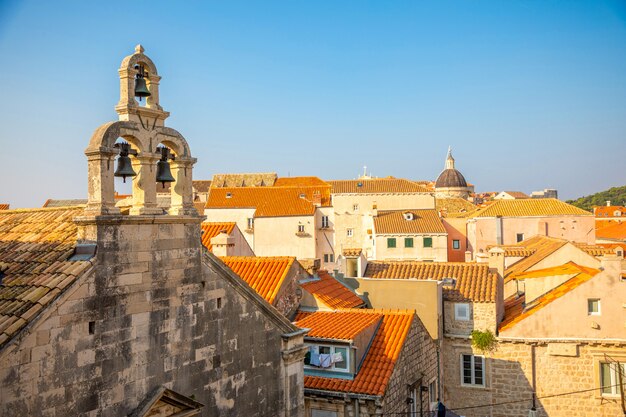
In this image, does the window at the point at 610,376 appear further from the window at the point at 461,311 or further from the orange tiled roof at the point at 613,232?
the orange tiled roof at the point at 613,232

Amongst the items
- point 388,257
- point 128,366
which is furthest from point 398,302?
point 388,257

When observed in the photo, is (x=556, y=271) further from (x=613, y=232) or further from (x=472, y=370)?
(x=613, y=232)

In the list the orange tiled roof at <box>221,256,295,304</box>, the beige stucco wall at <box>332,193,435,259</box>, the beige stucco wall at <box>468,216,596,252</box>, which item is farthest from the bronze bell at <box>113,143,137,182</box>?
the beige stucco wall at <box>332,193,435,259</box>

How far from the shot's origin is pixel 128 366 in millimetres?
8719

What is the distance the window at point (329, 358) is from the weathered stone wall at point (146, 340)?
13.8ft

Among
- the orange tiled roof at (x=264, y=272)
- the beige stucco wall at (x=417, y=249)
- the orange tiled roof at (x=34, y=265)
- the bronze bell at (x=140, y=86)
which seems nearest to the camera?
the orange tiled roof at (x=34, y=265)

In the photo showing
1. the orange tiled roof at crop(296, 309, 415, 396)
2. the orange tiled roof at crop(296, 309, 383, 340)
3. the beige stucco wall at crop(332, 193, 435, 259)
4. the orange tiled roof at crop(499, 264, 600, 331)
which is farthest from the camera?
the beige stucco wall at crop(332, 193, 435, 259)

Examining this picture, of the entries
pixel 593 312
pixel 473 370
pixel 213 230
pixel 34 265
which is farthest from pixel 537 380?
pixel 34 265

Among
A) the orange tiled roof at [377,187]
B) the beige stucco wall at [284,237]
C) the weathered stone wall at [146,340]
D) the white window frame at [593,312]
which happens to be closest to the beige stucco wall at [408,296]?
the white window frame at [593,312]

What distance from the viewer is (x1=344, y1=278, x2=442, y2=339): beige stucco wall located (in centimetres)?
2242

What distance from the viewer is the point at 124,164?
919cm

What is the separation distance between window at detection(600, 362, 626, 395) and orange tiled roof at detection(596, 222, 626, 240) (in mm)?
50285

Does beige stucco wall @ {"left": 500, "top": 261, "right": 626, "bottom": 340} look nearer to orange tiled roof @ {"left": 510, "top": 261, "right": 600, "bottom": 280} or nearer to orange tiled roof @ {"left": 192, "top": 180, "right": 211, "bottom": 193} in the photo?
orange tiled roof @ {"left": 510, "top": 261, "right": 600, "bottom": 280}

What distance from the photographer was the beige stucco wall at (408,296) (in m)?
22.4
